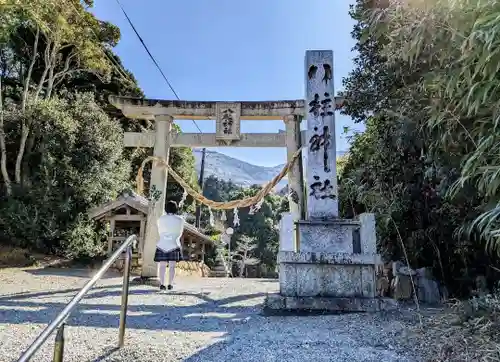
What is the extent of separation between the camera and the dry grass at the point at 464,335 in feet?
7.80

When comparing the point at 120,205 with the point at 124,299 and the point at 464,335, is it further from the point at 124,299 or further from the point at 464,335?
the point at 464,335

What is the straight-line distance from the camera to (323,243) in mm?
4914

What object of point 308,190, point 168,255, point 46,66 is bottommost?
point 168,255

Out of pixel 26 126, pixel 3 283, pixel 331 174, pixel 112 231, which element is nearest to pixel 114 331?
pixel 331 174

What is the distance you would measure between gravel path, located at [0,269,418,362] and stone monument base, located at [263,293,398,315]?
31 cm

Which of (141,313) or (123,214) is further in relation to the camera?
(123,214)

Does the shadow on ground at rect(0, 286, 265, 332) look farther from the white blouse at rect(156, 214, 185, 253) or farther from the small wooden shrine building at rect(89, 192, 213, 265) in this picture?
the small wooden shrine building at rect(89, 192, 213, 265)

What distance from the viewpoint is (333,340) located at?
294 cm

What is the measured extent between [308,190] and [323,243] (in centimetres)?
84

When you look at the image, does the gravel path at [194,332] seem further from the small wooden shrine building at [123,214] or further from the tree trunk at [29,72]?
the tree trunk at [29,72]

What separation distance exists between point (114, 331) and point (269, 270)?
61.3ft

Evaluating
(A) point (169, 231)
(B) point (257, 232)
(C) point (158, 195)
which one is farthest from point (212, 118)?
(B) point (257, 232)

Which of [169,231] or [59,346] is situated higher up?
[169,231]

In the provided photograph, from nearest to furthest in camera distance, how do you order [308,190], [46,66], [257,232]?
[308,190]
[46,66]
[257,232]
